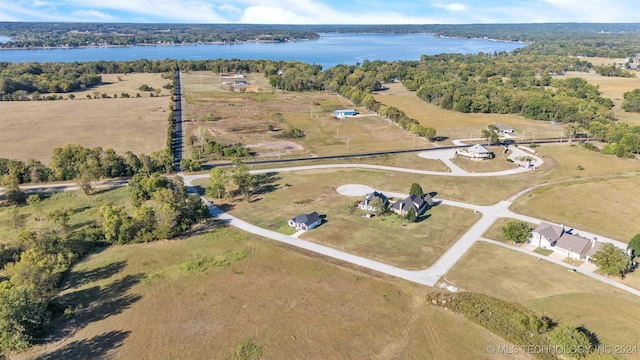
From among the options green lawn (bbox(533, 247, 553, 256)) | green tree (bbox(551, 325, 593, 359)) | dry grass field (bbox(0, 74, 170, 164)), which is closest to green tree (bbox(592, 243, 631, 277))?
green lawn (bbox(533, 247, 553, 256))

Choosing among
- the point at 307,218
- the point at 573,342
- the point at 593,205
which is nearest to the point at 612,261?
the point at 573,342

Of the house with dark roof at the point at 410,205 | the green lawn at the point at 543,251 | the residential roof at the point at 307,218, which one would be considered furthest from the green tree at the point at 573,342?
the residential roof at the point at 307,218

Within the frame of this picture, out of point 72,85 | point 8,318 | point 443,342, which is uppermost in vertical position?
point 72,85

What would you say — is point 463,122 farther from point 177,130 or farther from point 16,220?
point 16,220

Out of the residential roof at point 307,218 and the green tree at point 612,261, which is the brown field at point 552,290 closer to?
the green tree at point 612,261

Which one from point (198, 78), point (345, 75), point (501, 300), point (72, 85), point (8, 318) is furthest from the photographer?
point (198, 78)

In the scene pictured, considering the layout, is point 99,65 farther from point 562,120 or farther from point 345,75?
point 562,120

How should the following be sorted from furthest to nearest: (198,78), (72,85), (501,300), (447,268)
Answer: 1. (198,78)
2. (72,85)
3. (447,268)
4. (501,300)

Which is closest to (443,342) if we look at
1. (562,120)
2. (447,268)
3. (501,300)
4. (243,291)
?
(501,300)

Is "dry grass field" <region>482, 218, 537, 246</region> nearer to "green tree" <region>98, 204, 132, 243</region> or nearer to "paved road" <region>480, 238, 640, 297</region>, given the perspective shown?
"paved road" <region>480, 238, 640, 297</region>
